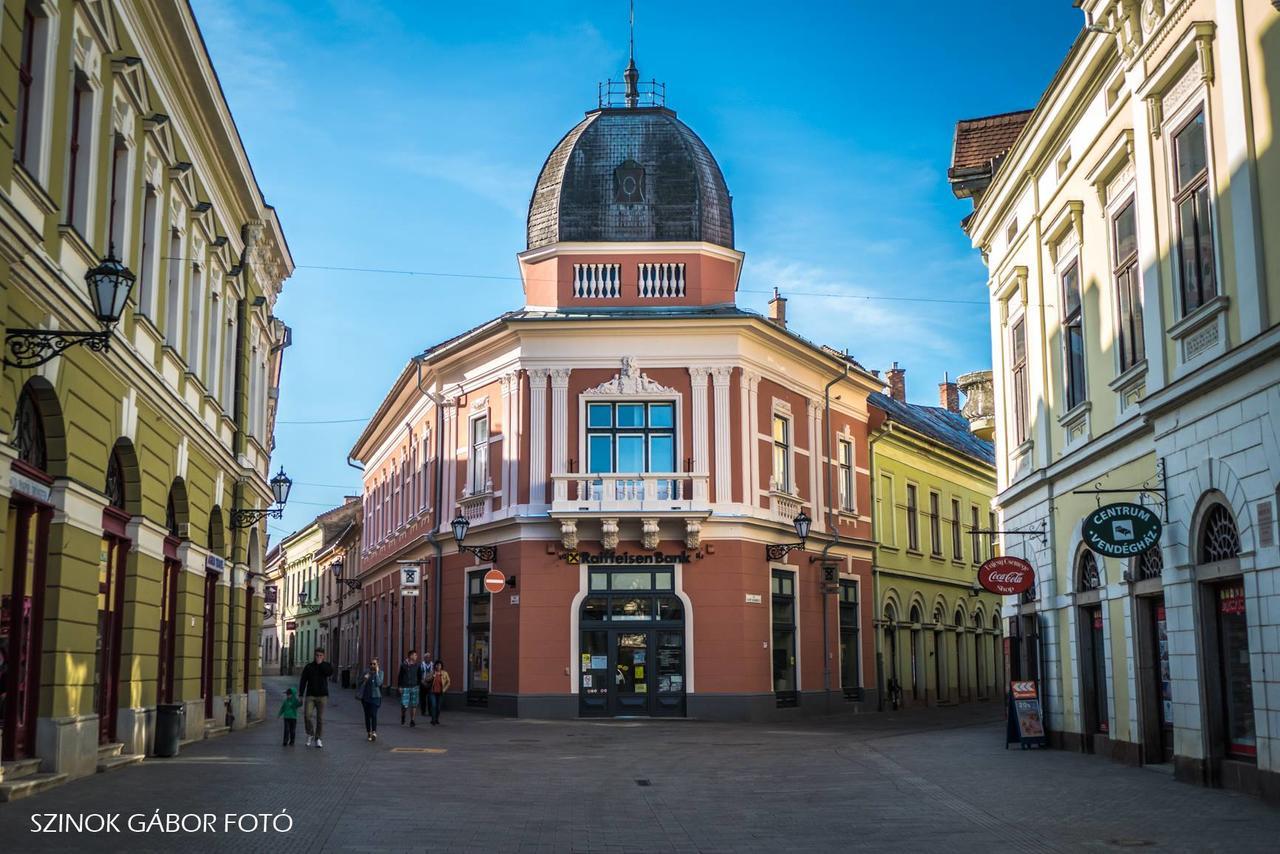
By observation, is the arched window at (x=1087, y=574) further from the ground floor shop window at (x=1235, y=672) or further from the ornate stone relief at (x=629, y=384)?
the ornate stone relief at (x=629, y=384)

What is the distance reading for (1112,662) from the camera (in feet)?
59.9

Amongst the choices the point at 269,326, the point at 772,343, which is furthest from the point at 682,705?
the point at 269,326

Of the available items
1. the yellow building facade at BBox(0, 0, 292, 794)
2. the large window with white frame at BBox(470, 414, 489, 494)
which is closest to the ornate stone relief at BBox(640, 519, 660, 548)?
the large window with white frame at BBox(470, 414, 489, 494)

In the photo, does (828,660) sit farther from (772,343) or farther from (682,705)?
(772,343)

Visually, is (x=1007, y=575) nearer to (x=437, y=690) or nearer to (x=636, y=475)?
(x=636, y=475)

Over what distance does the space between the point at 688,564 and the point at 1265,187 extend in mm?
19283

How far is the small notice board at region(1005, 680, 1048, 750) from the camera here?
20.7m

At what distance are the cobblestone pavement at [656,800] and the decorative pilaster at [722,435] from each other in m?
9.03

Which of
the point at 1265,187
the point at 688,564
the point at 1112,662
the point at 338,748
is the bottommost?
the point at 338,748

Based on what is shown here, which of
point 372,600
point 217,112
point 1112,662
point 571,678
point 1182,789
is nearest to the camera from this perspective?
point 1182,789

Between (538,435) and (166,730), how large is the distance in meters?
13.8

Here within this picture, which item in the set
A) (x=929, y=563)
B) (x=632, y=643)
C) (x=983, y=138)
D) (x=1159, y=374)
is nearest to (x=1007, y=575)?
(x=1159, y=374)

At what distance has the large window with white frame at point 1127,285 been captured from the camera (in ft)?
55.9

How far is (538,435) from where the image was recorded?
31.2m
